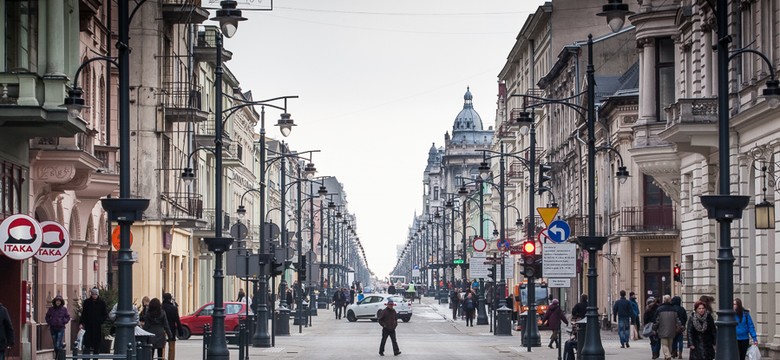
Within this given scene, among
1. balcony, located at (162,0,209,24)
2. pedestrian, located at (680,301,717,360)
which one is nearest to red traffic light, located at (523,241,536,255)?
pedestrian, located at (680,301,717,360)

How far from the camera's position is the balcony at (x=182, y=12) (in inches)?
2090

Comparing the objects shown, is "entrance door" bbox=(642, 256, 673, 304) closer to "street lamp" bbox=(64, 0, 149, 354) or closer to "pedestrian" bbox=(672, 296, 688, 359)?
"pedestrian" bbox=(672, 296, 688, 359)

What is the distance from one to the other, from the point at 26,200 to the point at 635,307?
21.6 meters

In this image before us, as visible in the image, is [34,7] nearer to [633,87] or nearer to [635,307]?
[635,307]

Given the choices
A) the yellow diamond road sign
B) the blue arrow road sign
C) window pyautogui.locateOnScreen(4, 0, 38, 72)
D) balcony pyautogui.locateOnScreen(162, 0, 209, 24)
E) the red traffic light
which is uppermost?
balcony pyautogui.locateOnScreen(162, 0, 209, 24)

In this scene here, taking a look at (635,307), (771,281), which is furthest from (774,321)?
(635,307)

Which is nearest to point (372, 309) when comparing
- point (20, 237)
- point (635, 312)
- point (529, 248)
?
point (635, 312)

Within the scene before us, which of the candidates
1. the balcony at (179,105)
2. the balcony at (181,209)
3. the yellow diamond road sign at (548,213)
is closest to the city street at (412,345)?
the yellow diamond road sign at (548,213)

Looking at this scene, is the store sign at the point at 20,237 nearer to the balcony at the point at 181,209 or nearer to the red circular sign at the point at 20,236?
the red circular sign at the point at 20,236

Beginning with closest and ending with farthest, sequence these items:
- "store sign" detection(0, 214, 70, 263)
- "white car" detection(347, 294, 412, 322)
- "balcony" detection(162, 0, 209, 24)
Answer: "store sign" detection(0, 214, 70, 263) < "balcony" detection(162, 0, 209, 24) < "white car" detection(347, 294, 412, 322)

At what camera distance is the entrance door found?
2286 inches

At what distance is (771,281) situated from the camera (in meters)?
33.0

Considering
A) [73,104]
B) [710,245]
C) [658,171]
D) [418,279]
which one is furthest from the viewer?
[418,279]

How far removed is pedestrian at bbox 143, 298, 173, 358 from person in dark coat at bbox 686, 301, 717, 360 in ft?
32.1
